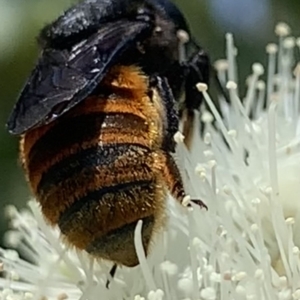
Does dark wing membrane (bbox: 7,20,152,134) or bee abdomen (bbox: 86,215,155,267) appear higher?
dark wing membrane (bbox: 7,20,152,134)

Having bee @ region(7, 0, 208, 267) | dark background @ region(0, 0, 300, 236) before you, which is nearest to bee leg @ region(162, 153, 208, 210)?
bee @ region(7, 0, 208, 267)

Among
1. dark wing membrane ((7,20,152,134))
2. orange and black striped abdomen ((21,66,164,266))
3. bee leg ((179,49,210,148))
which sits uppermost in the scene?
dark wing membrane ((7,20,152,134))

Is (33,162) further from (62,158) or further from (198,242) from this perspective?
(198,242)

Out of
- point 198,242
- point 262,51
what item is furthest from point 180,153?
point 262,51

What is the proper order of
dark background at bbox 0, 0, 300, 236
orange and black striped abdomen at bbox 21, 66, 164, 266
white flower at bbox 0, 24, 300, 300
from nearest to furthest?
orange and black striped abdomen at bbox 21, 66, 164, 266, white flower at bbox 0, 24, 300, 300, dark background at bbox 0, 0, 300, 236

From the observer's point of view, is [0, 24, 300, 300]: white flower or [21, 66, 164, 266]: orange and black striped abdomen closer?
[21, 66, 164, 266]: orange and black striped abdomen

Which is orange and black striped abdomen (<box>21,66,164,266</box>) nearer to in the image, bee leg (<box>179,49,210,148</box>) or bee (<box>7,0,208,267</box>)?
bee (<box>7,0,208,267</box>)

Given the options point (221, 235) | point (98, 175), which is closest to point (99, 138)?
point (98, 175)

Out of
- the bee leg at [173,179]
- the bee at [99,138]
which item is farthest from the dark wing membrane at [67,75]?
the bee leg at [173,179]
